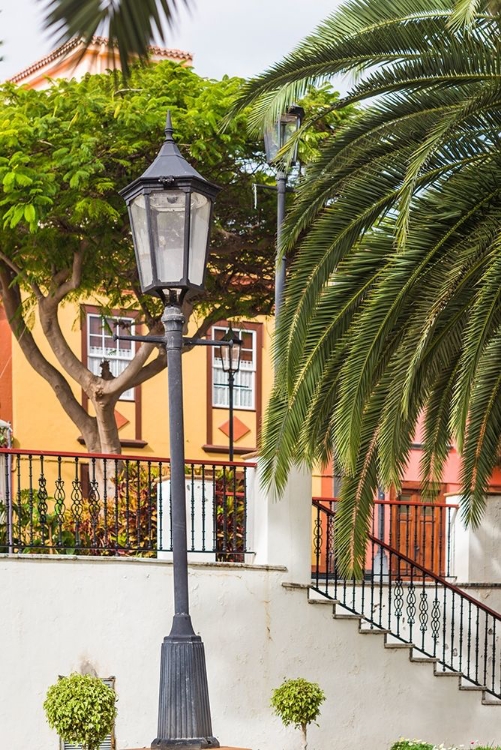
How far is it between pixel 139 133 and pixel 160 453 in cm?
1228

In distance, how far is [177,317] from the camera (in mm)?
7922

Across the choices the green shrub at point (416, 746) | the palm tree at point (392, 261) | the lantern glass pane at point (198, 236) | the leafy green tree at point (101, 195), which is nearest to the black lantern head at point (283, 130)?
the palm tree at point (392, 261)

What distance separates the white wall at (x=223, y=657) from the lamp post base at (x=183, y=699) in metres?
3.84

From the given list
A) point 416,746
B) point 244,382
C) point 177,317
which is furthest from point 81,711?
point 244,382

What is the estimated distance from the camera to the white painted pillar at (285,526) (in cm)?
1274

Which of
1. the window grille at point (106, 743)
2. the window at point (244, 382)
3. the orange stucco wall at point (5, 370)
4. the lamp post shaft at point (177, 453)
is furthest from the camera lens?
the window at point (244, 382)

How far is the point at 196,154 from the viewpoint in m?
17.1

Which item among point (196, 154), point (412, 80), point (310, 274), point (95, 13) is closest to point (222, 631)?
point (310, 274)

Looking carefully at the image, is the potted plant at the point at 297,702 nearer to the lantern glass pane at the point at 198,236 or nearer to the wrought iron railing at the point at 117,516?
the wrought iron railing at the point at 117,516

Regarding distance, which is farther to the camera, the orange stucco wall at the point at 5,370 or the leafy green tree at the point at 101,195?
the orange stucco wall at the point at 5,370

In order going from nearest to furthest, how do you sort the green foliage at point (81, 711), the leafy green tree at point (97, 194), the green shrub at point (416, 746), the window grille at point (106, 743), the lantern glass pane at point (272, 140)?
1. the green foliage at point (81, 711)
2. the window grille at point (106, 743)
3. the green shrub at point (416, 746)
4. the lantern glass pane at point (272, 140)
5. the leafy green tree at point (97, 194)

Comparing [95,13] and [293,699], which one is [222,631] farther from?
[95,13]

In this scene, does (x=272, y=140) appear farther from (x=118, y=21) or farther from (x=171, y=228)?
(x=118, y=21)

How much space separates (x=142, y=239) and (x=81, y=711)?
4199 millimetres
